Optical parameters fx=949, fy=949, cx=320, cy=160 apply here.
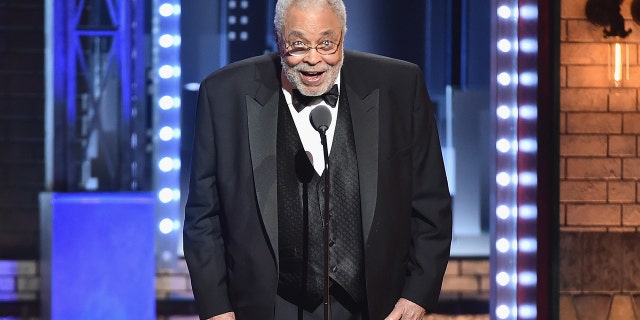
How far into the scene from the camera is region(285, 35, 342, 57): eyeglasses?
194 cm

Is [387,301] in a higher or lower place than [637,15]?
lower

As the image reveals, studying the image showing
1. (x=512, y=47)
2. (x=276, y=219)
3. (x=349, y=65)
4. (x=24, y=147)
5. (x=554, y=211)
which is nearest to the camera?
(x=276, y=219)

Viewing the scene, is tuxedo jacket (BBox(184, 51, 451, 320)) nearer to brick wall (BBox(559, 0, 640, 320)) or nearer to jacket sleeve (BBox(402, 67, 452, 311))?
jacket sleeve (BBox(402, 67, 452, 311))

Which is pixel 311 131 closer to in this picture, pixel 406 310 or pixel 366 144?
pixel 366 144

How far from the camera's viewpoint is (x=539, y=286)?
160 inches

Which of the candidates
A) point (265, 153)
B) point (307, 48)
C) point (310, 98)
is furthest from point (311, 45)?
point (265, 153)

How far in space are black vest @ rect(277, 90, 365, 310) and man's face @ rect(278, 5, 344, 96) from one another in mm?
152

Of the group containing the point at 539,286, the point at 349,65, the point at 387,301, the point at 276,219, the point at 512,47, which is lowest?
the point at 539,286

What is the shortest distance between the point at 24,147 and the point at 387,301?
3.78m

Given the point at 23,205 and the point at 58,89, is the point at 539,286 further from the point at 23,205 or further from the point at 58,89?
the point at 23,205

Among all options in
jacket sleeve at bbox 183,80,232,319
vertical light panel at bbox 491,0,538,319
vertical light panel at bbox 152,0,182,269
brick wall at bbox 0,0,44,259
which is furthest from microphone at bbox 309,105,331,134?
brick wall at bbox 0,0,44,259

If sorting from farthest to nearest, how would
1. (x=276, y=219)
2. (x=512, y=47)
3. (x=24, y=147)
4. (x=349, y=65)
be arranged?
(x=24, y=147) → (x=512, y=47) → (x=349, y=65) → (x=276, y=219)

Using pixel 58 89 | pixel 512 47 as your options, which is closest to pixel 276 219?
pixel 512 47

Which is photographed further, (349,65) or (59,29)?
(59,29)
